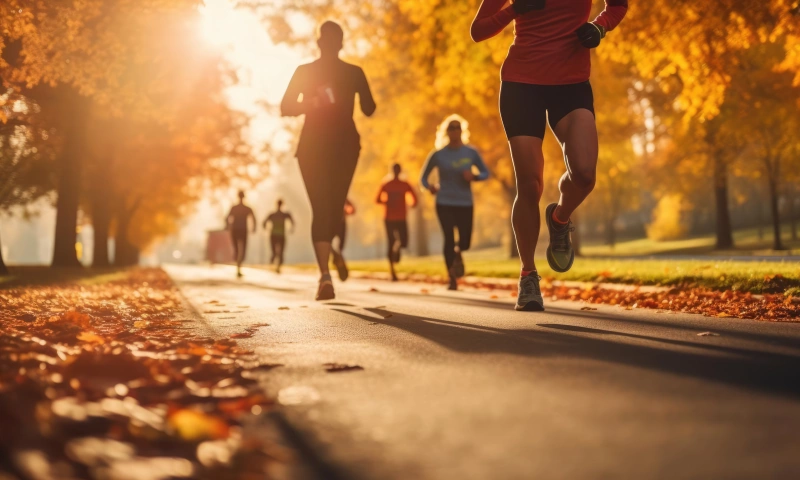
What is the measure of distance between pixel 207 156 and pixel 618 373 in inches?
1156

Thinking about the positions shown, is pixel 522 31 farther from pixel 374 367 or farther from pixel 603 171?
pixel 603 171

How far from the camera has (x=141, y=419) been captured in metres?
2.48

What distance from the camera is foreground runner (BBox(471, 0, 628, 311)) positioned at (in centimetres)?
581

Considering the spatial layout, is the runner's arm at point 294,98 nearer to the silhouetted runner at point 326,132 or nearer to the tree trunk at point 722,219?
the silhouetted runner at point 326,132

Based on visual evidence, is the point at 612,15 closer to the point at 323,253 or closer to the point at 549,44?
the point at 549,44

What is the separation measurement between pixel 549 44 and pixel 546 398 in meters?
3.57

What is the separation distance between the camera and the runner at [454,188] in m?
11.2

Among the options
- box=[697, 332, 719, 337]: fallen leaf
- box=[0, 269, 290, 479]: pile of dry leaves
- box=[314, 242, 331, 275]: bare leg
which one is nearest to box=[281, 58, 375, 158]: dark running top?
box=[314, 242, 331, 275]: bare leg

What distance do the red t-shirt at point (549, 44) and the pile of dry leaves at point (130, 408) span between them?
112 inches

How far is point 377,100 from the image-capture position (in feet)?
→ 86.6

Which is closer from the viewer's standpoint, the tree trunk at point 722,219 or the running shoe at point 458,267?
the running shoe at point 458,267

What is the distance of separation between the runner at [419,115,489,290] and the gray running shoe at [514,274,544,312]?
189 inches

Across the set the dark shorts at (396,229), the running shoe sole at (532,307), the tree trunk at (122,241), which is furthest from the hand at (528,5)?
the tree trunk at (122,241)

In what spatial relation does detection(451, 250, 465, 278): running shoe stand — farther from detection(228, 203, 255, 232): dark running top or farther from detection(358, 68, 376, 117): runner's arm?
detection(228, 203, 255, 232): dark running top
